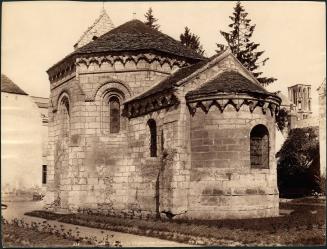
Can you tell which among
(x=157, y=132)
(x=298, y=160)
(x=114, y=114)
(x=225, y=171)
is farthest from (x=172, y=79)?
(x=298, y=160)

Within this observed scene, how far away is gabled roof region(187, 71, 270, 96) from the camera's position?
1603 cm

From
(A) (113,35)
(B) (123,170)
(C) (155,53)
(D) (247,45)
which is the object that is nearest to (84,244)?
(B) (123,170)

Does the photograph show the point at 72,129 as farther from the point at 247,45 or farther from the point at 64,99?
the point at 247,45

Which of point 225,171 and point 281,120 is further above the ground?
point 281,120

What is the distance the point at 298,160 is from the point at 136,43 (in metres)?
14.4

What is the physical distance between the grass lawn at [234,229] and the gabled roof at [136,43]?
26.5ft

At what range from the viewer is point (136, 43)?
803 inches

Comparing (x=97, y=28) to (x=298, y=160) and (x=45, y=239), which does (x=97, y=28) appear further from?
(x=45, y=239)

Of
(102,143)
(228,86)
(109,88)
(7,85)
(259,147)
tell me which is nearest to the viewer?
(7,85)

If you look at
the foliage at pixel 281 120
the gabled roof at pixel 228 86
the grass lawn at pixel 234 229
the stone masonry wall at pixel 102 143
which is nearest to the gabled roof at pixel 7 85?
the grass lawn at pixel 234 229

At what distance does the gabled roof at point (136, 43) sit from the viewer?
20.1m

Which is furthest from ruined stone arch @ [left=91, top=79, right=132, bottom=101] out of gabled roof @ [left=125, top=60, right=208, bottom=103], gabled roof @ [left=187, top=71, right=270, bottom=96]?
gabled roof @ [left=187, top=71, right=270, bottom=96]

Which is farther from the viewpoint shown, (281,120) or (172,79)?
(281,120)

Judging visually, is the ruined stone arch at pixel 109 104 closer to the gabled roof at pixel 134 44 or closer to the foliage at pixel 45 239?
the gabled roof at pixel 134 44
